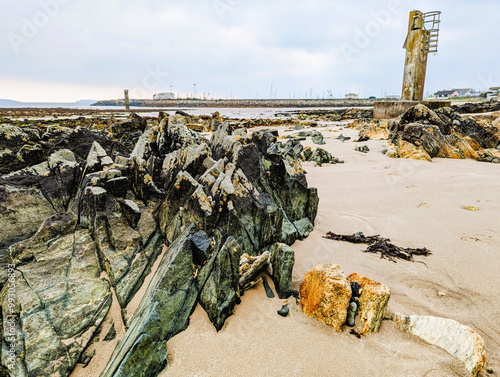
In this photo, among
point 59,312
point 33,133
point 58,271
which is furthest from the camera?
point 33,133

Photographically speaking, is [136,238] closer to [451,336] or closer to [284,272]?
[284,272]

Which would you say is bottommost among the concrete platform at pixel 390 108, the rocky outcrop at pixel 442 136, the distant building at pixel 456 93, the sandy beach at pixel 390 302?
the sandy beach at pixel 390 302

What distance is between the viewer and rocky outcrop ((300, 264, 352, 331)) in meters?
2.73

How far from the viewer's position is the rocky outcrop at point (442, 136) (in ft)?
32.9

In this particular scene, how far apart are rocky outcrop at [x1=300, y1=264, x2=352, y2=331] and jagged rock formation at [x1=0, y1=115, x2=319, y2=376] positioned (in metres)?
0.31

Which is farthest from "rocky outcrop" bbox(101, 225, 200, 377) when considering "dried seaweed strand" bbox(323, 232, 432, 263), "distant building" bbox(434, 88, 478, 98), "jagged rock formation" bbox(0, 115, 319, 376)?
"distant building" bbox(434, 88, 478, 98)

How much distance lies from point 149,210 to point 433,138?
10.7 metres

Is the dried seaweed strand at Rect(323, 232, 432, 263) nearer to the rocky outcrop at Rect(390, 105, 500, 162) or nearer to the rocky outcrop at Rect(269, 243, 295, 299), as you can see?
the rocky outcrop at Rect(269, 243, 295, 299)

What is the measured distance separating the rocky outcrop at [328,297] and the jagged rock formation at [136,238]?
314 mm

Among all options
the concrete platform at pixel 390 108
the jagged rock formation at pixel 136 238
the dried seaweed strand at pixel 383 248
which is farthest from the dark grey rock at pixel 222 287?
the concrete platform at pixel 390 108

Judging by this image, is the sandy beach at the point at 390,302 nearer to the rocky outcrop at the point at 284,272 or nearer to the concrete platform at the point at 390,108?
the rocky outcrop at the point at 284,272

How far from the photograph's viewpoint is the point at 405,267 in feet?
12.3

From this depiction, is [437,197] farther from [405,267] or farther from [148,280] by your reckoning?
[148,280]

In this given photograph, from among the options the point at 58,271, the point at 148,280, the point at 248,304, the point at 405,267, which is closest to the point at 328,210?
the point at 405,267
